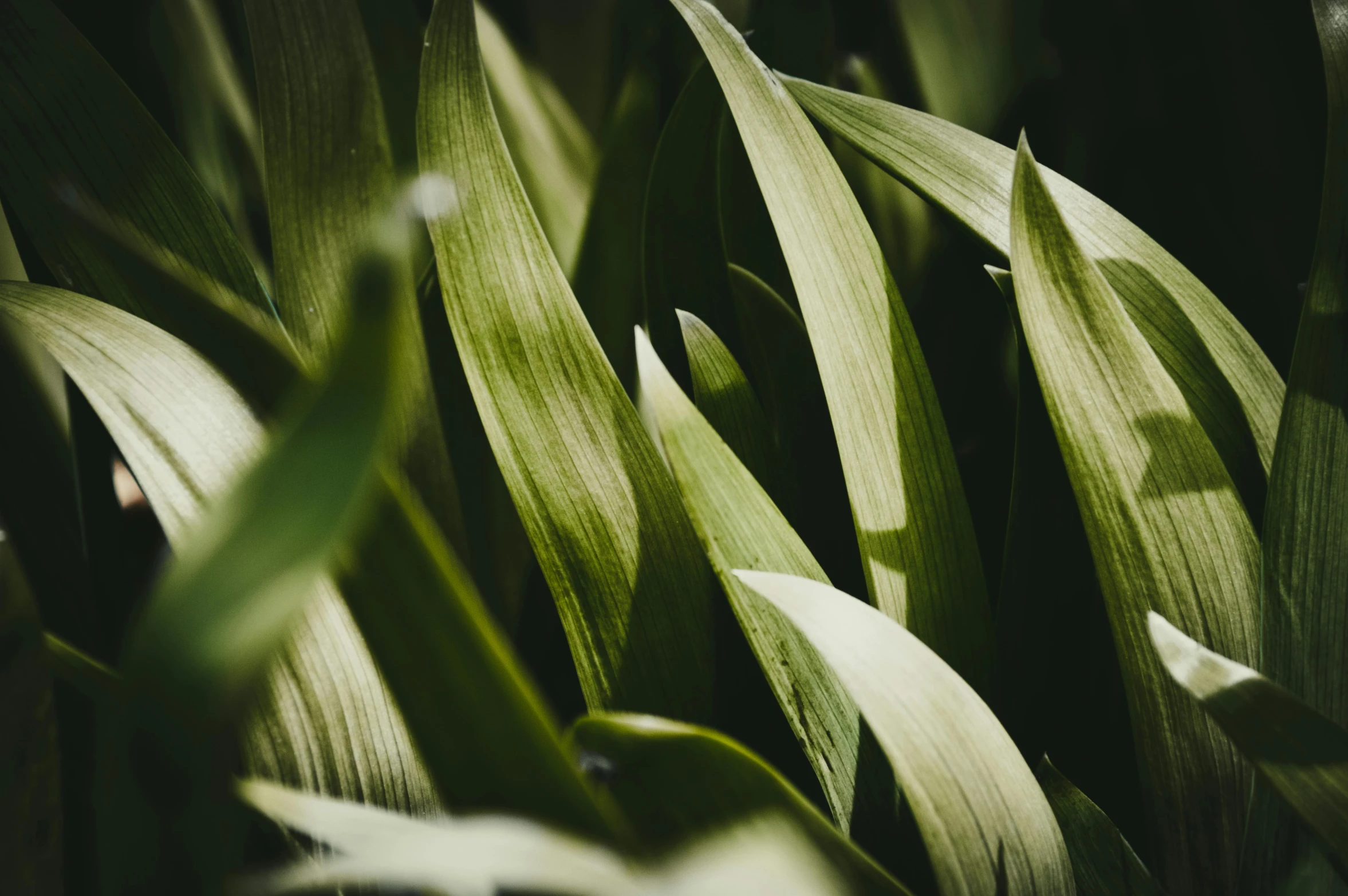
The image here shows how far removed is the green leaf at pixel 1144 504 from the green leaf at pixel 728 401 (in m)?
0.11

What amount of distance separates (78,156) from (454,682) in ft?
0.93

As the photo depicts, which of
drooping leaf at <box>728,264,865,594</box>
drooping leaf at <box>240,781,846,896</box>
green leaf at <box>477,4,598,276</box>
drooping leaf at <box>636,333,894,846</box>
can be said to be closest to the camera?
drooping leaf at <box>240,781,846,896</box>

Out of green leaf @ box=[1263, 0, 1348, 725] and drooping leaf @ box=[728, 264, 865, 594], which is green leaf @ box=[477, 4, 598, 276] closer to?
drooping leaf @ box=[728, 264, 865, 594]

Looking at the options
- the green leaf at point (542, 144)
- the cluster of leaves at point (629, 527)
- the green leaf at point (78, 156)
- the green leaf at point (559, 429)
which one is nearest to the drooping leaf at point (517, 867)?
the cluster of leaves at point (629, 527)

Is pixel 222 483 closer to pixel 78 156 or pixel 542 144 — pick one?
pixel 78 156

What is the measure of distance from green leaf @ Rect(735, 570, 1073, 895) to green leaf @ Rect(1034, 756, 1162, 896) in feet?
0.12

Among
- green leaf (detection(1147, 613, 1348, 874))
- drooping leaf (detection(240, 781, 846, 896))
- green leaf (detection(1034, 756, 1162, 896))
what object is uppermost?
drooping leaf (detection(240, 781, 846, 896))

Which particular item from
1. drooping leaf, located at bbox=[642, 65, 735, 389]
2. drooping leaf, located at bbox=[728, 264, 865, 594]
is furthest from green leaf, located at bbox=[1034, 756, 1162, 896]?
drooping leaf, located at bbox=[642, 65, 735, 389]

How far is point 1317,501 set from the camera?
9.2 inches

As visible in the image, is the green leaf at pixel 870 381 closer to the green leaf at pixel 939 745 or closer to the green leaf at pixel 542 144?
the green leaf at pixel 939 745

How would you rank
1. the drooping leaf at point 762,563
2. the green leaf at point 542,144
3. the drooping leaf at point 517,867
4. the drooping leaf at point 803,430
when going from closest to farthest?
the drooping leaf at point 517,867, the drooping leaf at point 762,563, the drooping leaf at point 803,430, the green leaf at point 542,144

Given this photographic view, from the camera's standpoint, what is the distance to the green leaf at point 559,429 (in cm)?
25

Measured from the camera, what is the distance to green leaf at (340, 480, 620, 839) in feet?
0.44

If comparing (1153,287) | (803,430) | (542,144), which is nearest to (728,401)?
(803,430)
